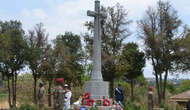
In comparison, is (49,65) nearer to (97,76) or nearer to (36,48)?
(36,48)

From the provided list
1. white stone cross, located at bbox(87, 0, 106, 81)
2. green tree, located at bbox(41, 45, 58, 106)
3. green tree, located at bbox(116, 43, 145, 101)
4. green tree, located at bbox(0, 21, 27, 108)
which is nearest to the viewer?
white stone cross, located at bbox(87, 0, 106, 81)

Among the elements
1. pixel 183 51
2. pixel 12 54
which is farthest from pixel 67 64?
pixel 183 51

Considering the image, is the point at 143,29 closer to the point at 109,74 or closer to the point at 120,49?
the point at 120,49

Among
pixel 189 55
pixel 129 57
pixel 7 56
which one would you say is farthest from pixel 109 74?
pixel 7 56

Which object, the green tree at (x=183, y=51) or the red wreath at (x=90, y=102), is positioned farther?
the green tree at (x=183, y=51)

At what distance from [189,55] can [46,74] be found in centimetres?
1498

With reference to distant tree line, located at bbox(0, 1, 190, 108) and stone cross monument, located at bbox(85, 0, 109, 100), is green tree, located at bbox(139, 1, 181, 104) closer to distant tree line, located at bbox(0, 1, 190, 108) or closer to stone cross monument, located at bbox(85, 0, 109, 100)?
distant tree line, located at bbox(0, 1, 190, 108)

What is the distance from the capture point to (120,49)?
31.6 meters

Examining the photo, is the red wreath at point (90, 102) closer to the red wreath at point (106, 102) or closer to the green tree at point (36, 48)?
the red wreath at point (106, 102)

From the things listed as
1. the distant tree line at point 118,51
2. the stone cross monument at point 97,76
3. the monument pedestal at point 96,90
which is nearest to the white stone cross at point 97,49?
the stone cross monument at point 97,76

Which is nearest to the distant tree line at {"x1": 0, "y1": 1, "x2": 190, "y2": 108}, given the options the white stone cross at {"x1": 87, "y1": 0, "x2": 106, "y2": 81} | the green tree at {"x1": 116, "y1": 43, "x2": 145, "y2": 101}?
the green tree at {"x1": 116, "y1": 43, "x2": 145, "y2": 101}

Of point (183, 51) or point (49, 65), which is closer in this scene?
point (183, 51)

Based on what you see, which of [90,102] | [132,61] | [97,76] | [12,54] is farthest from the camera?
[132,61]

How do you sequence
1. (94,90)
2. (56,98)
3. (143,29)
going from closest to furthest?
1. (56,98)
2. (94,90)
3. (143,29)
